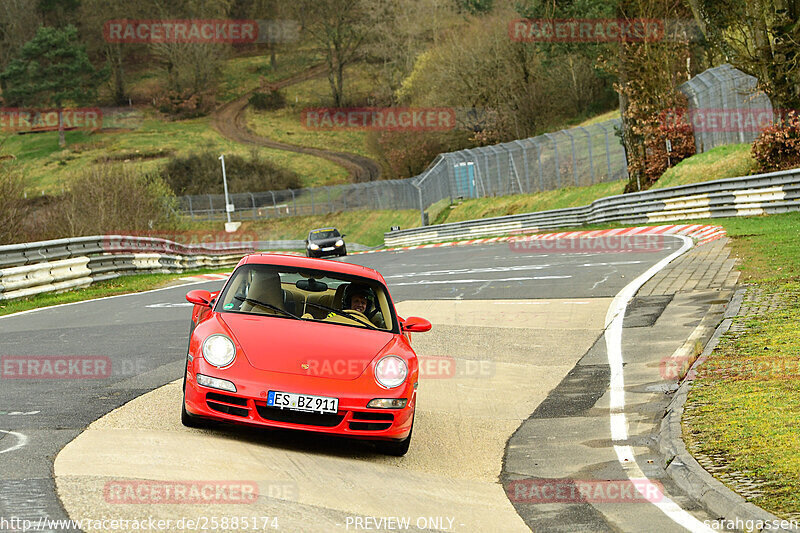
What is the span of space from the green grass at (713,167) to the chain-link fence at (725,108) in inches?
22.1

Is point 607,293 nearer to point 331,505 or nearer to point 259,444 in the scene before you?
point 259,444

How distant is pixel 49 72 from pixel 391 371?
104362 millimetres

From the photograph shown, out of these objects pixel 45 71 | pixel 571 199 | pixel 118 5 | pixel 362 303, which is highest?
pixel 118 5

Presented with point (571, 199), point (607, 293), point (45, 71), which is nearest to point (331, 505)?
point (607, 293)

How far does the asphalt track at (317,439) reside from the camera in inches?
226

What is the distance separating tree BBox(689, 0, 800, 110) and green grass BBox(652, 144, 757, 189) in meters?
2.41

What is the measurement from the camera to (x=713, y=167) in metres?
34.4

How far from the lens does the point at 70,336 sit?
13.4 m

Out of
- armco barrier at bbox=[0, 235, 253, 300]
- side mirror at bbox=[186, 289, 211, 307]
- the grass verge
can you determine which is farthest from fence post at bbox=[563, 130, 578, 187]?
side mirror at bbox=[186, 289, 211, 307]

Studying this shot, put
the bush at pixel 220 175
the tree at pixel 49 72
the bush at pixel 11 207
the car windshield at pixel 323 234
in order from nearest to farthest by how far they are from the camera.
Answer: the bush at pixel 11 207 → the car windshield at pixel 323 234 → the bush at pixel 220 175 → the tree at pixel 49 72

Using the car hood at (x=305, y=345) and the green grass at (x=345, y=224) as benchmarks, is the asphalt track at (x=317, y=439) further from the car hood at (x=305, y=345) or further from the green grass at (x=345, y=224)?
the green grass at (x=345, y=224)

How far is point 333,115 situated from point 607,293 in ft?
328

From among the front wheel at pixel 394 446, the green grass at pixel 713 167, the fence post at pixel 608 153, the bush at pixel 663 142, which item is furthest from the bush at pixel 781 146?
the front wheel at pixel 394 446

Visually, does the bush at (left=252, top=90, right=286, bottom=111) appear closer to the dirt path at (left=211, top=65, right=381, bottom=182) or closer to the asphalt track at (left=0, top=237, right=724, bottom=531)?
the dirt path at (left=211, top=65, right=381, bottom=182)
